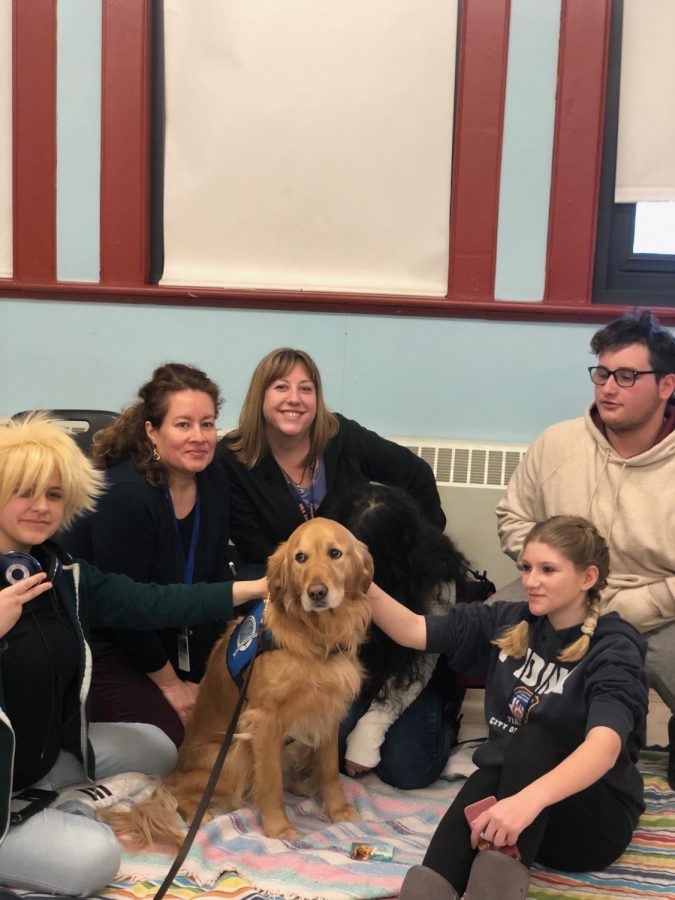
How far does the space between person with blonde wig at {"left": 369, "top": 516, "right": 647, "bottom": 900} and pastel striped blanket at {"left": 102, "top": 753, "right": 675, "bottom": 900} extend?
0.08m

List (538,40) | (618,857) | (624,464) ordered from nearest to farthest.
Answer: (618,857) → (624,464) → (538,40)

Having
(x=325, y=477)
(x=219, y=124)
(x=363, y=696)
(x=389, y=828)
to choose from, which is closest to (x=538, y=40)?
(x=219, y=124)

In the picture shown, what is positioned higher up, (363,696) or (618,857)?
(363,696)

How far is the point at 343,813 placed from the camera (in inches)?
91.0

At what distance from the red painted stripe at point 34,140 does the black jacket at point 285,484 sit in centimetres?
136

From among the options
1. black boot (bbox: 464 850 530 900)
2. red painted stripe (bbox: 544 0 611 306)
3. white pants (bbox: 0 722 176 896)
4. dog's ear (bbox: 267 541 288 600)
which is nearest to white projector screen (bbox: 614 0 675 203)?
red painted stripe (bbox: 544 0 611 306)

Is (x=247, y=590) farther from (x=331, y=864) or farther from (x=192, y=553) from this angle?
(x=331, y=864)

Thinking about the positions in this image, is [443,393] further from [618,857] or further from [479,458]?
[618,857]

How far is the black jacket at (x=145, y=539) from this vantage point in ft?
7.90

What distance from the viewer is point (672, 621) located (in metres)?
2.54

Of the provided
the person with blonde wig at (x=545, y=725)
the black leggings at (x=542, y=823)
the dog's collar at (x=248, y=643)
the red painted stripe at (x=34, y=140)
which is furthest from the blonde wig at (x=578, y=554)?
the red painted stripe at (x=34, y=140)

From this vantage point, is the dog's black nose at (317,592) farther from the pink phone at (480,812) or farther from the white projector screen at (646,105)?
the white projector screen at (646,105)

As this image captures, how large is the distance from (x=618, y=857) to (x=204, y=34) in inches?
125

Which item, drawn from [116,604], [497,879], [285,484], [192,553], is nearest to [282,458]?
[285,484]
